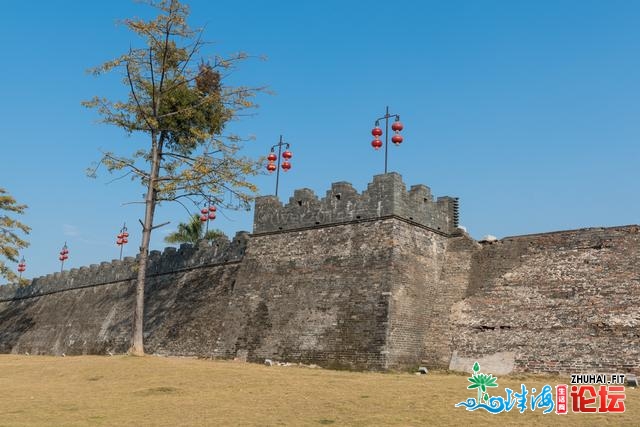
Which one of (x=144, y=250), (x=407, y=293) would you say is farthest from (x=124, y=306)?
(x=407, y=293)

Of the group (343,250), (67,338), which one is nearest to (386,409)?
(343,250)

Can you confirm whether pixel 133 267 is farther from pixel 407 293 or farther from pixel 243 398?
pixel 243 398

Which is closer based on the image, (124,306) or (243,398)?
(243,398)

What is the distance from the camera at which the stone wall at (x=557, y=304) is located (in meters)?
18.4

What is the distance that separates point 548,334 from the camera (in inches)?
766

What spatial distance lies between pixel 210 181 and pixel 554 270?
43.3ft

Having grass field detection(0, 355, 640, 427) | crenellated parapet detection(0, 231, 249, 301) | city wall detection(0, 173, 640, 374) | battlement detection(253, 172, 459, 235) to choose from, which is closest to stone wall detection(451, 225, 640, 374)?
city wall detection(0, 173, 640, 374)

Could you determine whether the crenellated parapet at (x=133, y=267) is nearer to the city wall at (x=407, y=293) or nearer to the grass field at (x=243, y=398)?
the city wall at (x=407, y=293)

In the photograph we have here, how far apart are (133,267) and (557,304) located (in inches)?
675

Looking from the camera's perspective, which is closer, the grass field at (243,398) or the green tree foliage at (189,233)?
the grass field at (243,398)

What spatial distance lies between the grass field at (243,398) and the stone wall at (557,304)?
→ 127 cm

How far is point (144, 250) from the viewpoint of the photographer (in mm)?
25250

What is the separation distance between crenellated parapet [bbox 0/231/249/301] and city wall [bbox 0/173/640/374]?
0.95 metres

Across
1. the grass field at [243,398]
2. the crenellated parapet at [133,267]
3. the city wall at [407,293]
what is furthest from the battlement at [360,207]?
the grass field at [243,398]
